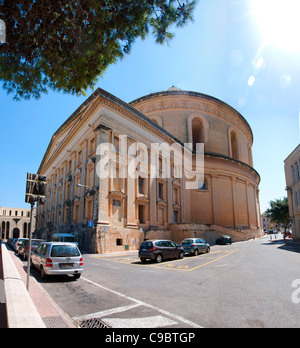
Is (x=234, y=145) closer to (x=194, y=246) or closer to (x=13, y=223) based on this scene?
(x=194, y=246)

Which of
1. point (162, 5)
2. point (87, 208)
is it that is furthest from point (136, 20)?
point (87, 208)

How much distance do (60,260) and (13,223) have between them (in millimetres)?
85220

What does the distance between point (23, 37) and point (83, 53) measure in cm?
181

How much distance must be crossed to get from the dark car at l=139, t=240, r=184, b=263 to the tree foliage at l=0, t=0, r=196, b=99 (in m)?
11.2

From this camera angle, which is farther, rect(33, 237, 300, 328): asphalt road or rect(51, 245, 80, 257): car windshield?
rect(51, 245, 80, 257): car windshield

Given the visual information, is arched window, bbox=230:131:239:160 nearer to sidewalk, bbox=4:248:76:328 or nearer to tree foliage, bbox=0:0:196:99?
tree foliage, bbox=0:0:196:99

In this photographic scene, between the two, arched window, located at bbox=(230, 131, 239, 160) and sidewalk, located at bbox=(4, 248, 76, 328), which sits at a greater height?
arched window, located at bbox=(230, 131, 239, 160)

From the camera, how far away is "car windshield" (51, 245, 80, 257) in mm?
9945

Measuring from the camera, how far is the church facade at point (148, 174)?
25953 mm

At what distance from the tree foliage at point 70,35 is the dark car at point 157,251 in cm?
1125

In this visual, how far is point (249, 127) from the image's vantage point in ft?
198

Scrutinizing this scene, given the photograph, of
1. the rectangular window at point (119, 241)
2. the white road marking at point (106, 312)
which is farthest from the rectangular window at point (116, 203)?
the white road marking at point (106, 312)

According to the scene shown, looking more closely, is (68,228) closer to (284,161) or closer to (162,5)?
(162,5)

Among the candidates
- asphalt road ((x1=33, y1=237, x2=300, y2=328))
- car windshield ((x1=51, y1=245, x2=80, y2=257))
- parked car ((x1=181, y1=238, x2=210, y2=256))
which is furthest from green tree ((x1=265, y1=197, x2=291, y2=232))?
car windshield ((x1=51, y1=245, x2=80, y2=257))
